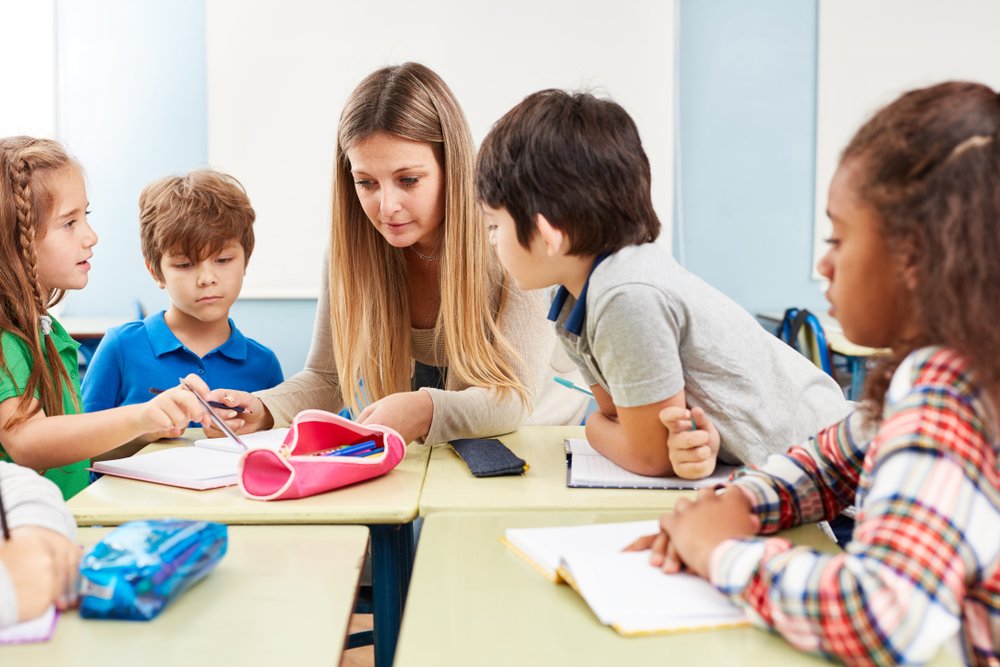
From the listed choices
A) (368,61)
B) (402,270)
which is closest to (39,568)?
(402,270)

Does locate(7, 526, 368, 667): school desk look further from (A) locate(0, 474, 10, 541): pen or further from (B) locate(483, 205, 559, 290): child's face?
Answer: (B) locate(483, 205, 559, 290): child's face

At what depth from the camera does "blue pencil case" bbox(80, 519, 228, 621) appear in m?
0.78

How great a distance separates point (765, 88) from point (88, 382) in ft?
10.1

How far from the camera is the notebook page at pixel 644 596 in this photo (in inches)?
29.9

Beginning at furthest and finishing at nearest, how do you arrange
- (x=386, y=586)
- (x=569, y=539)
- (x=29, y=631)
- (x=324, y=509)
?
(x=386, y=586) → (x=324, y=509) → (x=569, y=539) → (x=29, y=631)

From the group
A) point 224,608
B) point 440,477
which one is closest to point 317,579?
point 224,608

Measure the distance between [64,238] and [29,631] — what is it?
0.98 meters

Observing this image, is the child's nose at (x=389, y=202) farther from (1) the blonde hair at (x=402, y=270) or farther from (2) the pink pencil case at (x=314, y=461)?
(2) the pink pencil case at (x=314, y=461)

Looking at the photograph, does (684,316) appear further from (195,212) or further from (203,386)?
(195,212)

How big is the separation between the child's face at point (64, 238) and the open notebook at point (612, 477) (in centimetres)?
89

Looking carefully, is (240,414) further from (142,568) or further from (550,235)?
(142,568)

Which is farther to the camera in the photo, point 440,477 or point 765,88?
point 765,88

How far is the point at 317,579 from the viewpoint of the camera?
892 mm

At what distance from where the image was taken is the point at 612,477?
125 centimetres
